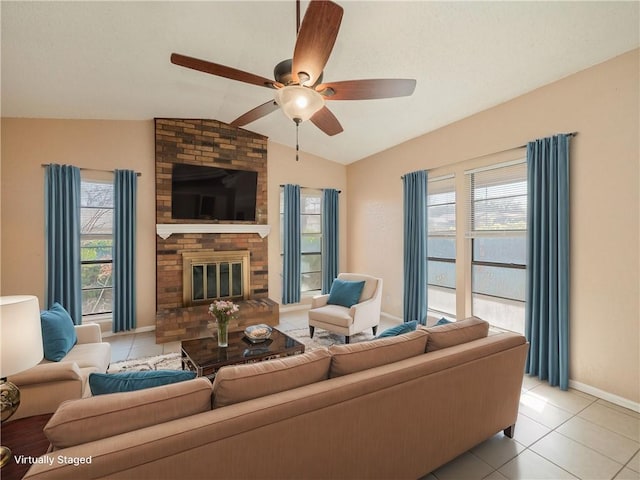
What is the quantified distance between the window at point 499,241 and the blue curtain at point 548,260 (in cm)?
30

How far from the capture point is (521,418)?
2.51 m

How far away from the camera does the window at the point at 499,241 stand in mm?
3518

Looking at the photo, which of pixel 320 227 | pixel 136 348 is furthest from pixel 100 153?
pixel 320 227

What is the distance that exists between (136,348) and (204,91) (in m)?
3.34

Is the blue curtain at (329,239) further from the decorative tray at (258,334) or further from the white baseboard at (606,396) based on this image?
the white baseboard at (606,396)

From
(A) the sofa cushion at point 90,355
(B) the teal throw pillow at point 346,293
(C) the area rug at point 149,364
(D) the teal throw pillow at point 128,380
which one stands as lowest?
(C) the area rug at point 149,364

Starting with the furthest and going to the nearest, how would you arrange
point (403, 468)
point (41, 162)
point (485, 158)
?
1. point (41, 162)
2. point (485, 158)
3. point (403, 468)

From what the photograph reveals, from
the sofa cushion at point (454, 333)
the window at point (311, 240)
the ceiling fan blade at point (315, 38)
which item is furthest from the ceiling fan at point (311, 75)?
the window at point (311, 240)

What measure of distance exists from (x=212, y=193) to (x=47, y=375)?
338 cm

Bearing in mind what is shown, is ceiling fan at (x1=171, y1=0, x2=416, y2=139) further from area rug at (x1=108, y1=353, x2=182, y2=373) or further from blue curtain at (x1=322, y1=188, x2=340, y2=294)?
blue curtain at (x1=322, y1=188, x2=340, y2=294)

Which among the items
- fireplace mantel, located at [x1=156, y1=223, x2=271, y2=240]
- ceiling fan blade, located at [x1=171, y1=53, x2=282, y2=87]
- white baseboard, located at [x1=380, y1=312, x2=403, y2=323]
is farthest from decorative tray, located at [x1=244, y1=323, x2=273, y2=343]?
white baseboard, located at [x1=380, y1=312, x2=403, y2=323]

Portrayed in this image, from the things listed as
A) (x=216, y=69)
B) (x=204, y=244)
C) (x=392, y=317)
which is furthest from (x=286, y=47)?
(x=392, y=317)

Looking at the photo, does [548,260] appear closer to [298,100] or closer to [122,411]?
[298,100]

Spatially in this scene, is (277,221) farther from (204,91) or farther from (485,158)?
(485,158)
